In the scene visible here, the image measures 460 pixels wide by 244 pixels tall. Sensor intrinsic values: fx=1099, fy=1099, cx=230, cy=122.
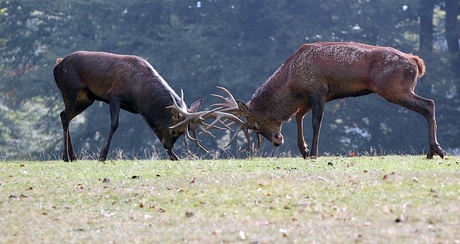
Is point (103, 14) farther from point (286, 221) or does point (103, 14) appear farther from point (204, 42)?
point (286, 221)

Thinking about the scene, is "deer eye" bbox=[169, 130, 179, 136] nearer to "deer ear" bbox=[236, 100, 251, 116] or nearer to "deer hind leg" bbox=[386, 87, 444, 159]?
"deer ear" bbox=[236, 100, 251, 116]

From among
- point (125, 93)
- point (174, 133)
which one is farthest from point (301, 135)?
point (125, 93)

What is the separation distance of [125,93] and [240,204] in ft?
24.5

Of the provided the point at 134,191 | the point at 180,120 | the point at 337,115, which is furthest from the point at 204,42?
the point at 134,191

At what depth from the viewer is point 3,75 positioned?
4444 cm

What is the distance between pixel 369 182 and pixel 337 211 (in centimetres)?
148

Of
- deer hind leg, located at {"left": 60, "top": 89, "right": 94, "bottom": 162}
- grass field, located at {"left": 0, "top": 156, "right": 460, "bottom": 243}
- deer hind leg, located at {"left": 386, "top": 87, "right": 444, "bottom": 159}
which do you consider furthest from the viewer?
deer hind leg, located at {"left": 60, "top": 89, "right": 94, "bottom": 162}

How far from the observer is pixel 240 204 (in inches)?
470

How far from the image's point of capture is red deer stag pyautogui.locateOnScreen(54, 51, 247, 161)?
18.7 meters

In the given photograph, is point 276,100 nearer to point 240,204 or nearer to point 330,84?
point 330,84

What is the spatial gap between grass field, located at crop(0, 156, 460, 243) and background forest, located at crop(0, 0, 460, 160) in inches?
992

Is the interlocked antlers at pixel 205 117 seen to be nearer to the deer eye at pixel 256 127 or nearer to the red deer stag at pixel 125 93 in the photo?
the red deer stag at pixel 125 93

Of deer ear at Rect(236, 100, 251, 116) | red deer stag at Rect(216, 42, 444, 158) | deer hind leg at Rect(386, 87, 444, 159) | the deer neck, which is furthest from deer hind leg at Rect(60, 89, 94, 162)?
deer hind leg at Rect(386, 87, 444, 159)

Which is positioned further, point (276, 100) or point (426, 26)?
Answer: point (426, 26)
